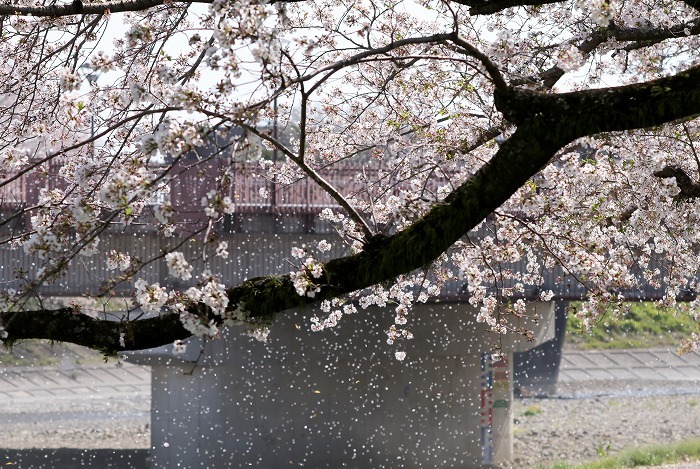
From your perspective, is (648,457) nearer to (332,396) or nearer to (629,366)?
(332,396)

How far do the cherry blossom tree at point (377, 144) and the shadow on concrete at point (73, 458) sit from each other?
12451mm

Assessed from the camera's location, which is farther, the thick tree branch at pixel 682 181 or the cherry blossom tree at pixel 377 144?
the thick tree branch at pixel 682 181

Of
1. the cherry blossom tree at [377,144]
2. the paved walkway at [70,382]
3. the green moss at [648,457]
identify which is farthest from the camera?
the paved walkway at [70,382]

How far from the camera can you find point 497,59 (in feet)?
21.6

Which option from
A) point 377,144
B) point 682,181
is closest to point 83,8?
point 377,144

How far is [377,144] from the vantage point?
7418 mm

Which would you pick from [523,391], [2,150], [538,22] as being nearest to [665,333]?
[523,391]

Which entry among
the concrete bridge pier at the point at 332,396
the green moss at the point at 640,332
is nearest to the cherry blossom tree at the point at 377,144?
the concrete bridge pier at the point at 332,396

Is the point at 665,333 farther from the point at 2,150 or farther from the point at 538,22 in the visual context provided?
the point at 2,150

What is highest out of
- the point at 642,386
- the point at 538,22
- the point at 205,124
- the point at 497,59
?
the point at 538,22

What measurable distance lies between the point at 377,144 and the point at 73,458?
16.0 meters

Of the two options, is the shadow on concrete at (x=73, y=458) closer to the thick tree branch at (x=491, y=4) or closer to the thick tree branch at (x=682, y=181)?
the thick tree branch at (x=682, y=181)

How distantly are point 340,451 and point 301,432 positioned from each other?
89 centimetres

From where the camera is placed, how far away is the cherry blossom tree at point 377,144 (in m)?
→ 4.52
